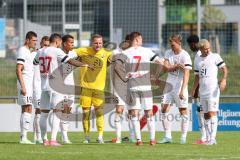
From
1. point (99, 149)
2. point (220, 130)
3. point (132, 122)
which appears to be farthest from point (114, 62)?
point (220, 130)

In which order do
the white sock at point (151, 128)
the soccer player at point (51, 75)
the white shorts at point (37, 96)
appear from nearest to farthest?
1. the soccer player at point (51, 75)
2. the white sock at point (151, 128)
3. the white shorts at point (37, 96)

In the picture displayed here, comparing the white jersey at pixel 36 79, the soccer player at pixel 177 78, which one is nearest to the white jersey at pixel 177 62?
the soccer player at pixel 177 78

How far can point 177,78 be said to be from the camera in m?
19.7

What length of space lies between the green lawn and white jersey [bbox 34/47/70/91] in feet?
4.70

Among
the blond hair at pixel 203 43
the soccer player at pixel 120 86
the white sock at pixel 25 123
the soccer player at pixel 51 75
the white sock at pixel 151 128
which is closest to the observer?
the soccer player at pixel 51 75

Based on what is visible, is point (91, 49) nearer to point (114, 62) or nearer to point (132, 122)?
point (114, 62)

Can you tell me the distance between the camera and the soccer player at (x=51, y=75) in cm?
1812

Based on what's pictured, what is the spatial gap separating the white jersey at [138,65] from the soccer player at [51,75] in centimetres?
105

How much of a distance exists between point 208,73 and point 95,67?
257cm

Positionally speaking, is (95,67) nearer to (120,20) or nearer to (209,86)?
(209,86)

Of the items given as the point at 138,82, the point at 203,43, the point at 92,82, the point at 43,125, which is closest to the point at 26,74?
the point at 43,125

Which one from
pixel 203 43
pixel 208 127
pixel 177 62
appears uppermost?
pixel 203 43

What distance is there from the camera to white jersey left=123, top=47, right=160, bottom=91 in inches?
724

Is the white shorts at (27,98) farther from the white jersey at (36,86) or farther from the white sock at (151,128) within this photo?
the white sock at (151,128)
